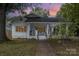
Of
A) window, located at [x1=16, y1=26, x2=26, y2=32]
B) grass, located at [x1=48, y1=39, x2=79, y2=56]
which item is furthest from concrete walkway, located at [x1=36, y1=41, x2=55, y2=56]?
window, located at [x1=16, y1=26, x2=26, y2=32]

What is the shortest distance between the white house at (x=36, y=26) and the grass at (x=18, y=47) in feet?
0.14

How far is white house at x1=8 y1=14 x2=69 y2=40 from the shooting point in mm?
1050

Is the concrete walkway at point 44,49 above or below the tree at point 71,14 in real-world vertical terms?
below

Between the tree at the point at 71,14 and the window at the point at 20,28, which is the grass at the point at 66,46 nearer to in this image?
the tree at the point at 71,14

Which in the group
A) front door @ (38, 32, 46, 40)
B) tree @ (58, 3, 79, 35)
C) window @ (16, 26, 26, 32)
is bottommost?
front door @ (38, 32, 46, 40)

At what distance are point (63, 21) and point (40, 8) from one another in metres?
0.17

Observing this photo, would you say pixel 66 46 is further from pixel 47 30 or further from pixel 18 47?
pixel 18 47

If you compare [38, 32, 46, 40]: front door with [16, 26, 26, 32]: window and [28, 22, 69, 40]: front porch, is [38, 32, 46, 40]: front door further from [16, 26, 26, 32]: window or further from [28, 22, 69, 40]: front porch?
[16, 26, 26, 32]: window

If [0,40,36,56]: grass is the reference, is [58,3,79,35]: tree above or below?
above

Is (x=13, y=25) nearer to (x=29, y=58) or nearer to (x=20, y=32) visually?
(x=20, y=32)

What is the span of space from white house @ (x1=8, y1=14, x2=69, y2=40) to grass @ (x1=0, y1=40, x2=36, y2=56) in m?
0.04

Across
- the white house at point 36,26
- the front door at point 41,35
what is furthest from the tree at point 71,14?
the front door at point 41,35

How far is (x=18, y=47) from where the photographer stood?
1.06 metres

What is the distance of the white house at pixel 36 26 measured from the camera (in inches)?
41.3
